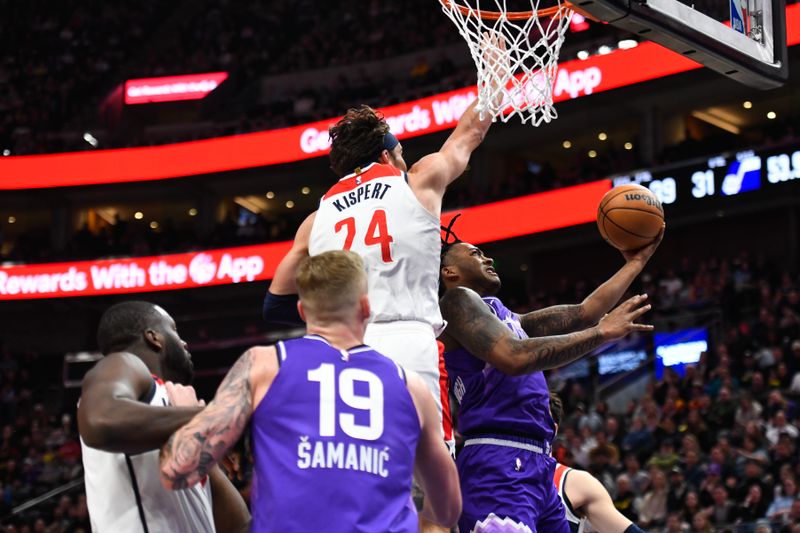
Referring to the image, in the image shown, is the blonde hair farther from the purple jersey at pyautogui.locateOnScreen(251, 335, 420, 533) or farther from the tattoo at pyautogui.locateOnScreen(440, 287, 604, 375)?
the tattoo at pyautogui.locateOnScreen(440, 287, 604, 375)

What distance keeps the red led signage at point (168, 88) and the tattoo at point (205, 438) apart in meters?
30.3

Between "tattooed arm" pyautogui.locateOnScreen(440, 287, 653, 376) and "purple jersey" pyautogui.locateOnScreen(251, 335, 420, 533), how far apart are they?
1353 millimetres

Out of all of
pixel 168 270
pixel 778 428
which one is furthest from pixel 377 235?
pixel 168 270

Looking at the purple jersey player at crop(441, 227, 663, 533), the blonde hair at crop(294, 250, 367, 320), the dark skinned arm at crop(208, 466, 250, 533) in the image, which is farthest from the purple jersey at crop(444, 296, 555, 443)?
the blonde hair at crop(294, 250, 367, 320)

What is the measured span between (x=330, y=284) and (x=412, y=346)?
1086 mm

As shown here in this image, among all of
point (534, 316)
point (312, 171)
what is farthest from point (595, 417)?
point (312, 171)

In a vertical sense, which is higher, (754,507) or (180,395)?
(180,395)

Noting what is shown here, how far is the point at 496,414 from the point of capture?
16.9 ft

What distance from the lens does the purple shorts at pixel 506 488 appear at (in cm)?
497

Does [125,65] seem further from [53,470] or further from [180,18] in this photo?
[53,470]

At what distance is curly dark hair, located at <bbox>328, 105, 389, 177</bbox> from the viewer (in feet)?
15.9

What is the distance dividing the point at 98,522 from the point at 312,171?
26858mm

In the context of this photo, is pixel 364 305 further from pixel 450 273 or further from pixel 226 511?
pixel 450 273

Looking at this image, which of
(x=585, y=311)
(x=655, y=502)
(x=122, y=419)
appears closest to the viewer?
(x=122, y=419)
